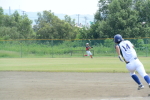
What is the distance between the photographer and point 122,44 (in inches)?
356

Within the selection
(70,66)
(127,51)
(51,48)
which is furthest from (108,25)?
(127,51)

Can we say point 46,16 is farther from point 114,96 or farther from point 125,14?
point 114,96

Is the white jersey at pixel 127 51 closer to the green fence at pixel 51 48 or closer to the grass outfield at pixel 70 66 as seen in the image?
the grass outfield at pixel 70 66

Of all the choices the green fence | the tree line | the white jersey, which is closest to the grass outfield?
the white jersey

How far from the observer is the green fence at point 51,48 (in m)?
35.4

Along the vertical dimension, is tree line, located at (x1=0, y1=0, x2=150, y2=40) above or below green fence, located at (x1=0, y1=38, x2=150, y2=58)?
above

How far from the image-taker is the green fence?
35406 millimetres

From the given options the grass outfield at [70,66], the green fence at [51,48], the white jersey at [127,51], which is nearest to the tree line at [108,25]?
the green fence at [51,48]

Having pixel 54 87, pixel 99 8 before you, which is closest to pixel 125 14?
pixel 99 8

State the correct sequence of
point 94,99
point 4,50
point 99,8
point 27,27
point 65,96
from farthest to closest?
point 27,27, point 99,8, point 4,50, point 65,96, point 94,99

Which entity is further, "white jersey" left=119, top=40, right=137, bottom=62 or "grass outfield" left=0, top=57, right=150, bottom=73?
"grass outfield" left=0, top=57, right=150, bottom=73

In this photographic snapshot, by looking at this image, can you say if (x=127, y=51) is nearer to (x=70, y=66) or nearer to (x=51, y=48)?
(x=70, y=66)

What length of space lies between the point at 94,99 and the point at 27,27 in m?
48.0

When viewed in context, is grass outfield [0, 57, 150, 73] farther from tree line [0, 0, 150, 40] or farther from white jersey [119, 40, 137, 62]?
tree line [0, 0, 150, 40]
